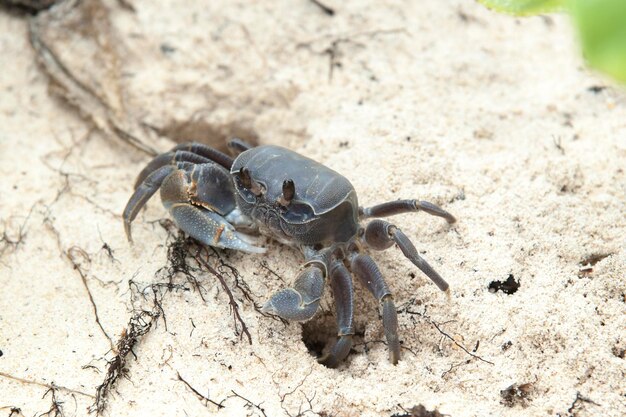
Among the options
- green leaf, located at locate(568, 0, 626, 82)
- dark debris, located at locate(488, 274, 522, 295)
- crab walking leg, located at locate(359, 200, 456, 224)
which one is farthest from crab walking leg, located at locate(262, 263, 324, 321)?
green leaf, located at locate(568, 0, 626, 82)

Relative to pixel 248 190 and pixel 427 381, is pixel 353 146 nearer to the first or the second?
pixel 248 190

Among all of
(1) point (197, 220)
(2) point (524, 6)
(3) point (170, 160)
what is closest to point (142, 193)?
(3) point (170, 160)

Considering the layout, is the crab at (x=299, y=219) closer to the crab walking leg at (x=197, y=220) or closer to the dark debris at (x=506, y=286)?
the crab walking leg at (x=197, y=220)

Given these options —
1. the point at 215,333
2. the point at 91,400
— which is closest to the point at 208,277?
the point at 215,333

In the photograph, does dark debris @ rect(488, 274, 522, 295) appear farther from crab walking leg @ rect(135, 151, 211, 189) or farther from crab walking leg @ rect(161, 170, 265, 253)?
crab walking leg @ rect(135, 151, 211, 189)

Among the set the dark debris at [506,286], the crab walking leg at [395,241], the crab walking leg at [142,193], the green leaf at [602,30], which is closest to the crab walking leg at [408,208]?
the crab walking leg at [395,241]

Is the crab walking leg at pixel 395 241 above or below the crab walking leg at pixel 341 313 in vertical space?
above
